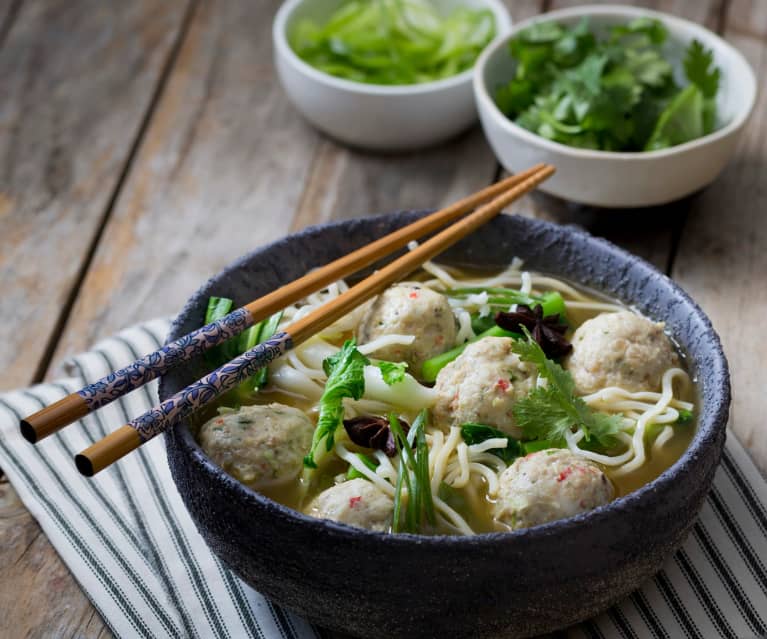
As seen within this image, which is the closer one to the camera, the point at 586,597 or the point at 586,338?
the point at 586,597

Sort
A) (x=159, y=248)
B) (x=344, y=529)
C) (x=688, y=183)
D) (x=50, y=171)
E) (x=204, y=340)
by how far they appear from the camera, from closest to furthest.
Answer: (x=344, y=529) → (x=204, y=340) → (x=688, y=183) → (x=159, y=248) → (x=50, y=171)

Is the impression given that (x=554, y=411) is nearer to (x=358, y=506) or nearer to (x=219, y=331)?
(x=358, y=506)

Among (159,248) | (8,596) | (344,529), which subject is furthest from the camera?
(159,248)

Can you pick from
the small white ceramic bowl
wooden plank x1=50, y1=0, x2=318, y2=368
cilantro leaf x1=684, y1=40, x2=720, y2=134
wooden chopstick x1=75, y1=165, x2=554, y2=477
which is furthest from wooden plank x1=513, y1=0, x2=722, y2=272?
wooden plank x1=50, y1=0, x2=318, y2=368

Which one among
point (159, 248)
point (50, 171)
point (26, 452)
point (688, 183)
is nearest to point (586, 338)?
point (688, 183)

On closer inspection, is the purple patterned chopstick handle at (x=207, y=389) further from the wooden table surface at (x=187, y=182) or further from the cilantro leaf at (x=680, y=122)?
the cilantro leaf at (x=680, y=122)

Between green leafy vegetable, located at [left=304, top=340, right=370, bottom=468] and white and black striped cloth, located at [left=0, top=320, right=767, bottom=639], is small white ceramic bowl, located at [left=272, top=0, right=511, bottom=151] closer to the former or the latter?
white and black striped cloth, located at [left=0, top=320, right=767, bottom=639]

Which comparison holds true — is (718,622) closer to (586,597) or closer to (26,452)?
(586,597)

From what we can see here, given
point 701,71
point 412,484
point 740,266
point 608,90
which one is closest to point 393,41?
point 608,90

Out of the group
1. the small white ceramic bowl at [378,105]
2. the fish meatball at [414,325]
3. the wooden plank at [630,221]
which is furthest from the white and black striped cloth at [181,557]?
the small white ceramic bowl at [378,105]
